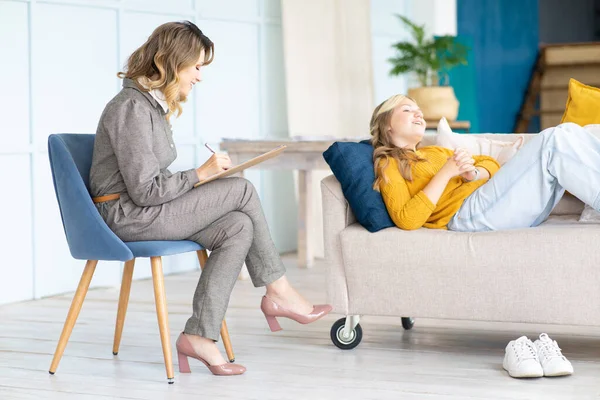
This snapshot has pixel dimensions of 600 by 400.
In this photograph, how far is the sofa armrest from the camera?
3.18m

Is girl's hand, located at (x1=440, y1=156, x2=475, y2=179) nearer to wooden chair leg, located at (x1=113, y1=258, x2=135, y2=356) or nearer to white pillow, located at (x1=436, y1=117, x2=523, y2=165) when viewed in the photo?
white pillow, located at (x1=436, y1=117, x2=523, y2=165)

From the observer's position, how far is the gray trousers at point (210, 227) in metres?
2.84

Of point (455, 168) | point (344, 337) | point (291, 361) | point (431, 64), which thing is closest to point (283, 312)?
point (291, 361)

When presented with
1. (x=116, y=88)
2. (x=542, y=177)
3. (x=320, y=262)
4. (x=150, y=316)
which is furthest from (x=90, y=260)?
(x=320, y=262)

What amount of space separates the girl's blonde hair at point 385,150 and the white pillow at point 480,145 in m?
0.26

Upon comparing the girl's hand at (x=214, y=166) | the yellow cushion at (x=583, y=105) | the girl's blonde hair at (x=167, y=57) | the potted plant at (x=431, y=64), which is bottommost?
the girl's hand at (x=214, y=166)

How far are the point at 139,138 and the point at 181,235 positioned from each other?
0.33m

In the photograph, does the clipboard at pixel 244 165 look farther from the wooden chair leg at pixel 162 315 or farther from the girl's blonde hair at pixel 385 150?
the girl's blonde hair at pixel 385 150

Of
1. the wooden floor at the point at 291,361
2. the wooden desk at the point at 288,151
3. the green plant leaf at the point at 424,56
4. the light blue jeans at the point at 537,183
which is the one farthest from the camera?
the green plant leaf at the point at 424,56

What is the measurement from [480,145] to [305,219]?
2053 millimetres

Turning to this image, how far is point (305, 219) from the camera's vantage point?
5438 millimetres

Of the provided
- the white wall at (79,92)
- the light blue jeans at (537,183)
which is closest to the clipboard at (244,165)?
the light blue jeans at (537,183)

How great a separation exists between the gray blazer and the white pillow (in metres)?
1.06

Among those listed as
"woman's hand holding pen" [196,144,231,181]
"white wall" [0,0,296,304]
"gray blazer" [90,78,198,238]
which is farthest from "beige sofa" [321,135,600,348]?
"white wall" [0,0,296,304]
